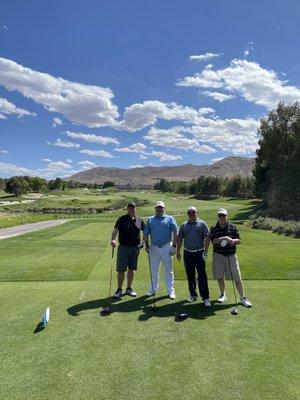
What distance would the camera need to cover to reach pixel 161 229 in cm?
1105

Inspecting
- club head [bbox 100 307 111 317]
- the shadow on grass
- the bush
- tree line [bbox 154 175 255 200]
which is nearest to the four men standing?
the shadow on grass

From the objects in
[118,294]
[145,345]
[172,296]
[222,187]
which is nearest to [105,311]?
[118,294]

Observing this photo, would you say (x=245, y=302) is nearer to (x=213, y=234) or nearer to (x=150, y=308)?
(x=213, y=234)

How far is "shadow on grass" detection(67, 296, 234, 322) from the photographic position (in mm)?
9469

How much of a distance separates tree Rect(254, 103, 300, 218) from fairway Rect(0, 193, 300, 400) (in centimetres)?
3451

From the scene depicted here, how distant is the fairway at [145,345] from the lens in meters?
6.07

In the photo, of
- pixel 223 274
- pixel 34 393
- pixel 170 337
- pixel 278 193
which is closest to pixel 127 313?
pixel 170 337

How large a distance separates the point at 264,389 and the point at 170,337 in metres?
2.37

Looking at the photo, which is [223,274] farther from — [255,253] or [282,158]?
[282,158]

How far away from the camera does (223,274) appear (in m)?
10.6

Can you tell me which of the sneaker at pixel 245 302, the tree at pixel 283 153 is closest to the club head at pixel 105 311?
the sneaker at pixel 245 302

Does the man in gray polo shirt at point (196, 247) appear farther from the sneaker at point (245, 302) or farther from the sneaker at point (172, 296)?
the sneaker at point (245, 302)

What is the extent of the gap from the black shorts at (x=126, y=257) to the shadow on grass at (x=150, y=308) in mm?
882

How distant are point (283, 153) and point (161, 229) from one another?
41928 millimetres
